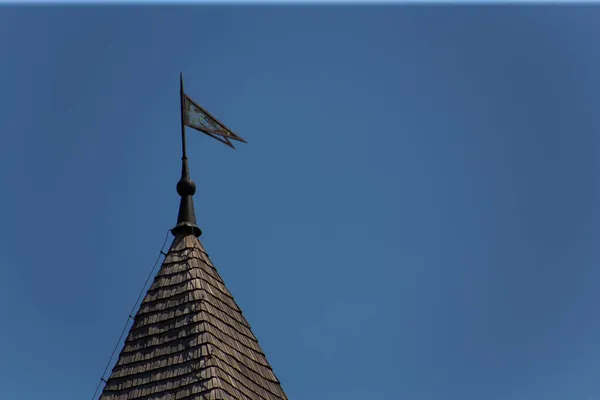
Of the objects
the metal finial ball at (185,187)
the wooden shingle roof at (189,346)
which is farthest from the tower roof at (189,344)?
the metal finial ball at (185,187)

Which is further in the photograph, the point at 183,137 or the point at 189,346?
the point at 183,137

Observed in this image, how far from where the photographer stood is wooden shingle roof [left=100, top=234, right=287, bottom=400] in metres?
13.8

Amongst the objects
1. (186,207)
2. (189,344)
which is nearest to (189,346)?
(189,344)

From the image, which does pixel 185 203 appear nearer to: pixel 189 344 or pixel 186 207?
pixel 186 207

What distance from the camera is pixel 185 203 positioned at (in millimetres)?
16812

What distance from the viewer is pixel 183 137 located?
17469 mm

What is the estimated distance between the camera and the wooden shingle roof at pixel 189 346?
13.8 meters

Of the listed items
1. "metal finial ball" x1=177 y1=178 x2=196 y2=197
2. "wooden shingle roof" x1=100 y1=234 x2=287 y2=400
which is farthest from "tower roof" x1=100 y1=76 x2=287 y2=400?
"metal finial ball" x1=177 y1=178 x2=196 y2=197

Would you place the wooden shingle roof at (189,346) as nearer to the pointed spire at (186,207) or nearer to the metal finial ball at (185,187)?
the pointed spire at (186,207)

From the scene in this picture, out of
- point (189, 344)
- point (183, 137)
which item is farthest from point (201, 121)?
point (189, 344)

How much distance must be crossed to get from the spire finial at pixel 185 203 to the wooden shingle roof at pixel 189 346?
0.29 meters

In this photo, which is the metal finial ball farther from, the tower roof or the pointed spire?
the tower roof

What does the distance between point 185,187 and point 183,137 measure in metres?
0.87

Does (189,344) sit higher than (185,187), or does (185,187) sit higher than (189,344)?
(185,187)
